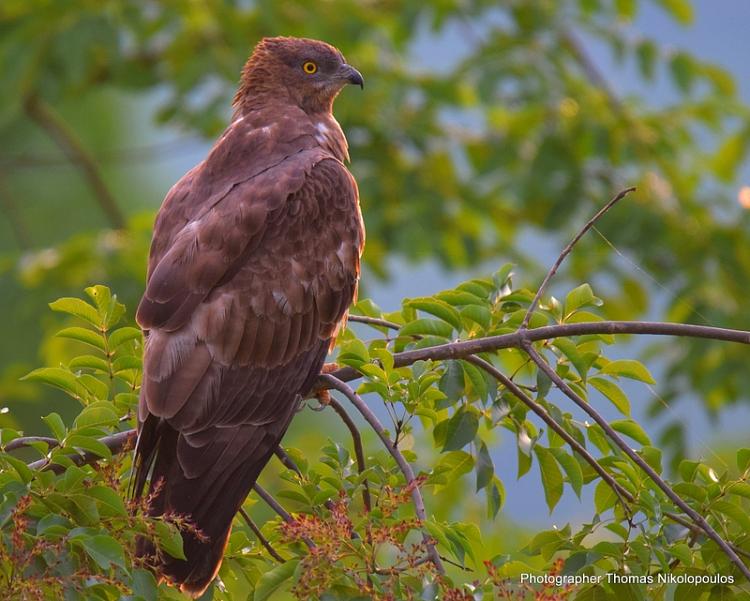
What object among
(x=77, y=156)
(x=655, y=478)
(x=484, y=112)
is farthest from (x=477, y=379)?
(x=77, y=156)

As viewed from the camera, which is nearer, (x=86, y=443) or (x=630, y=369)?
(x=86, y=443)

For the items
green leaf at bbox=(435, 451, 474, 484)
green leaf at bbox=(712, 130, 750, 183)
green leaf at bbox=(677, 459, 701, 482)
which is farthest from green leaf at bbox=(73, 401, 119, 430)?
green leaf at bbox=(712, 130, 750, 183)

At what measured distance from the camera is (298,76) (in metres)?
5.21

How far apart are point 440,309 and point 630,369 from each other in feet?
1.80

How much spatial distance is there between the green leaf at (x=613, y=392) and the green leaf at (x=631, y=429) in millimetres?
107

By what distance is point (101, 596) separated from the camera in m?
2.63

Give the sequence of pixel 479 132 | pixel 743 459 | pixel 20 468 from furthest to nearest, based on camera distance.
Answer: pixel 479 132 → pixel 743 459 → pixel 20 468

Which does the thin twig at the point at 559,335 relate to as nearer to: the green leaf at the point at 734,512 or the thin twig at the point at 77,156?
the green leaf at the point at 734,512

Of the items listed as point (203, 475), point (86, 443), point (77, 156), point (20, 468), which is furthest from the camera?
point (77, 156)

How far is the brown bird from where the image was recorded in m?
3.53

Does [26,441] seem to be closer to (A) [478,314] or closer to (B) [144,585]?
(B) [144,585]

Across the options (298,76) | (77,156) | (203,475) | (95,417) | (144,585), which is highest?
(298,76)

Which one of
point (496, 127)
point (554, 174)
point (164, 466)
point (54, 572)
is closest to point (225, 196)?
point (164, 466)

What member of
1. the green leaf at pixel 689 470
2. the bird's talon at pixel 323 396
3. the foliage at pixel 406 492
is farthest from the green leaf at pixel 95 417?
the green leaf at pixel 689 470
